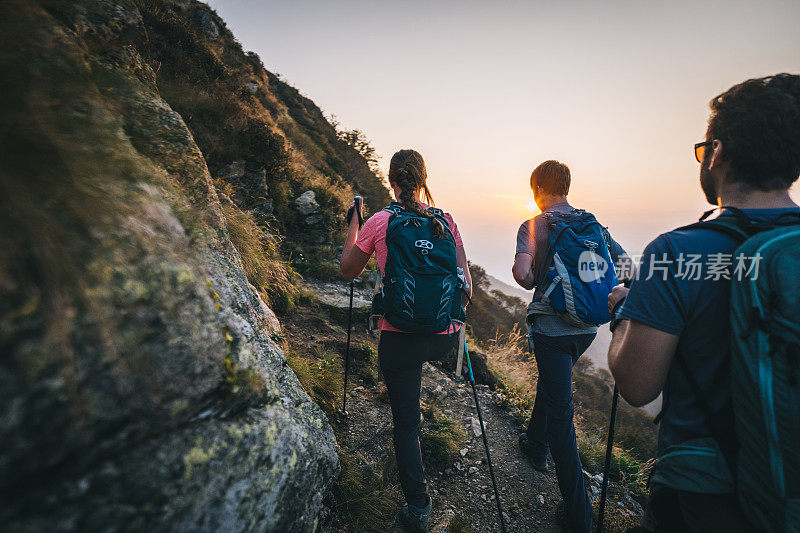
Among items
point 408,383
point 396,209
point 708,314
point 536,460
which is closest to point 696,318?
point 708,314

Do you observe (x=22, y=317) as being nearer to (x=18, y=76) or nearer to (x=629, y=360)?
(x=18, y=76)

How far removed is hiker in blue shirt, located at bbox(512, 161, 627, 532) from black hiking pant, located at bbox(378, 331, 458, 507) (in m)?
0.90

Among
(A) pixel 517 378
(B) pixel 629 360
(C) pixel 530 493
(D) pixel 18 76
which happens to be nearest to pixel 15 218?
(D) pixel 18 76

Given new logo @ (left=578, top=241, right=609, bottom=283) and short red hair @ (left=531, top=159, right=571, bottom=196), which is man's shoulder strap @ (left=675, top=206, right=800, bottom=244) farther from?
short red hair @ (left=531, top=159, right=571, bottom=196)

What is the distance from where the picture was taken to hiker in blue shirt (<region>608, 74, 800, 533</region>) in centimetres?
123

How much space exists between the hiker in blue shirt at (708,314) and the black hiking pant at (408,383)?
50.3 inches

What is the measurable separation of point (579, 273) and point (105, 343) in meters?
2.95

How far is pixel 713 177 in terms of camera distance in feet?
4.68

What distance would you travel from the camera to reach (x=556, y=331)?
267cm

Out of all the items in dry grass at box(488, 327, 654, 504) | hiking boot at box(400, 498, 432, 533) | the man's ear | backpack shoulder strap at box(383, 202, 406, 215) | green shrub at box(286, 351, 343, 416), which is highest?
the man's ear

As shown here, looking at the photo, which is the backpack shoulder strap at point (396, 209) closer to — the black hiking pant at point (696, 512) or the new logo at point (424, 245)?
the new logo at point (424, 245)

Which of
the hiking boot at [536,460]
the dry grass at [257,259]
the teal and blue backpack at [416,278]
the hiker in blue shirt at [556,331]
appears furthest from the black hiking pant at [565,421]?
the dry grass at [257,259]

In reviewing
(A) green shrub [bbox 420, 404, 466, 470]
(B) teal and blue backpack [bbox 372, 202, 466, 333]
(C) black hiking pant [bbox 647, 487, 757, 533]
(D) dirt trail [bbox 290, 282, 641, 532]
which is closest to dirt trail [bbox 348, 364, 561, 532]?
(D) dirt trail [bbox 290, 282, 641, 532]

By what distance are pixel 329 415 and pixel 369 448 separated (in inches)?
23.2
